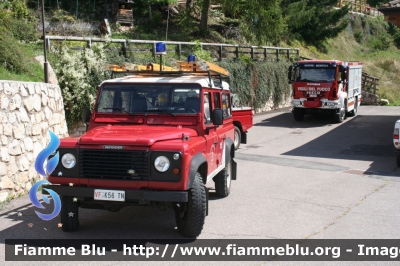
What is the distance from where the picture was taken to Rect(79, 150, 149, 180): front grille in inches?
258

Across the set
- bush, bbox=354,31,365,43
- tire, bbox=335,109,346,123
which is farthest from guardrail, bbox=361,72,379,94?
bush, bbox=354,31,365,43

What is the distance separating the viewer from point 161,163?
21.4ft

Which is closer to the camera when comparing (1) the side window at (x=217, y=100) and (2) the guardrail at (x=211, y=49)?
(1) the side window at (x=217, y=100)

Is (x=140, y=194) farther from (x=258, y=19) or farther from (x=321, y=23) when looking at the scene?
(x=321, y=23)

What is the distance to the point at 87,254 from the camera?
6.32 metres

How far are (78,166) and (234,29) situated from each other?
3141 centimetres

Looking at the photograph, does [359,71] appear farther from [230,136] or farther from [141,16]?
[230,136]

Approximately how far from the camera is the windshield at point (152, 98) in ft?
25.9

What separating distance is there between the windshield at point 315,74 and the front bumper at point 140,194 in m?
18.1

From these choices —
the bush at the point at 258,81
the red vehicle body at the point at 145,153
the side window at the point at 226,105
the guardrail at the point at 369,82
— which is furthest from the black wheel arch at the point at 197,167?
the guardrail at the point at 369,82

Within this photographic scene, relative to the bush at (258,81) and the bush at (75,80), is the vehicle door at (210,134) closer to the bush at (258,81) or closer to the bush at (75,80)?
the bush at (75,80)

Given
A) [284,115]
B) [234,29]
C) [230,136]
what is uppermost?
[234,29]

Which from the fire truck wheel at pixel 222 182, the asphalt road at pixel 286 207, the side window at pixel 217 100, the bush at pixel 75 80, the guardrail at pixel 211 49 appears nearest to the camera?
the asphalt road at pixel 286 207

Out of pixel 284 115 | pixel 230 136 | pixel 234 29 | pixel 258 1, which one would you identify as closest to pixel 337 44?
pixel 234 29
